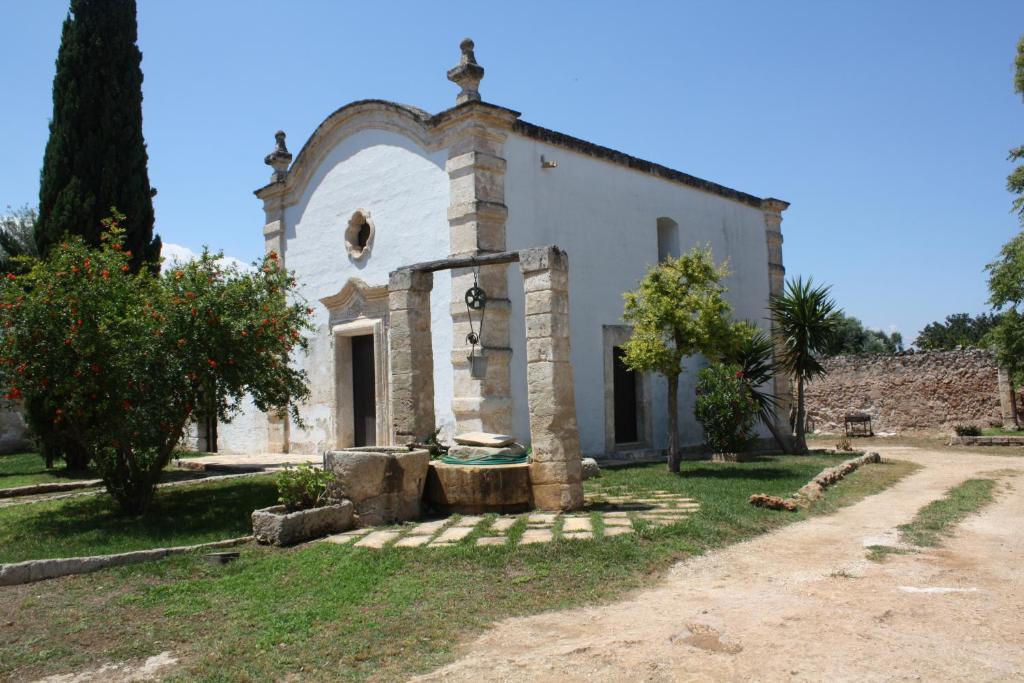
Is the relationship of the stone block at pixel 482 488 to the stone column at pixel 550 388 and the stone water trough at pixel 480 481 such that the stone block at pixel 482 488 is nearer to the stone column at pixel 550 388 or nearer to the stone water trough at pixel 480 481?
the stone water trough at pixel 480 481

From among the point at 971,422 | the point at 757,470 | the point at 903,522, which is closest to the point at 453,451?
the point at 903,522

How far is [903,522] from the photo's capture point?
729 cm

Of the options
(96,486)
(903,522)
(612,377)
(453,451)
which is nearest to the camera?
(903,522)

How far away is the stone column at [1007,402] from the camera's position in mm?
19656

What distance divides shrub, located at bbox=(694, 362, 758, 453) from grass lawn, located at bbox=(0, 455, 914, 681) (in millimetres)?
6237

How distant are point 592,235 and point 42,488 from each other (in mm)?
9273

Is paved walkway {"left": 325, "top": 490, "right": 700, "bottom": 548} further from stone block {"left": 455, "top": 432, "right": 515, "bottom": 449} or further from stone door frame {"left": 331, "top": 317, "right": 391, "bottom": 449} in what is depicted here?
stone door frame {"left": 331, "top": 317, "right": 391, "bottom": 449}

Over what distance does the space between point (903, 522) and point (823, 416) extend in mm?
17486

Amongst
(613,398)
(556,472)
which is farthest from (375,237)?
(556,472)

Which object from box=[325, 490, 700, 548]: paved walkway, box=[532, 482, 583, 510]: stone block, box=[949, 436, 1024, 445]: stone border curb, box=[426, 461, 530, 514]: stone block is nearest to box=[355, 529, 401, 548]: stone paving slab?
box=[325, 490, 700, 548]: paved walkway

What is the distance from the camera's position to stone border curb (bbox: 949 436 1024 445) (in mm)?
16391

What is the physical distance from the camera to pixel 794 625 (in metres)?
4.29

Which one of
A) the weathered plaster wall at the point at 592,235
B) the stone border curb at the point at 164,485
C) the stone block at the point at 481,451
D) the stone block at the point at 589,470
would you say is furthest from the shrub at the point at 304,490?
the weathered plaster wall at the point at 592,235

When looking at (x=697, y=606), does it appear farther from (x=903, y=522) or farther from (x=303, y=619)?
(x=903, y=522)
